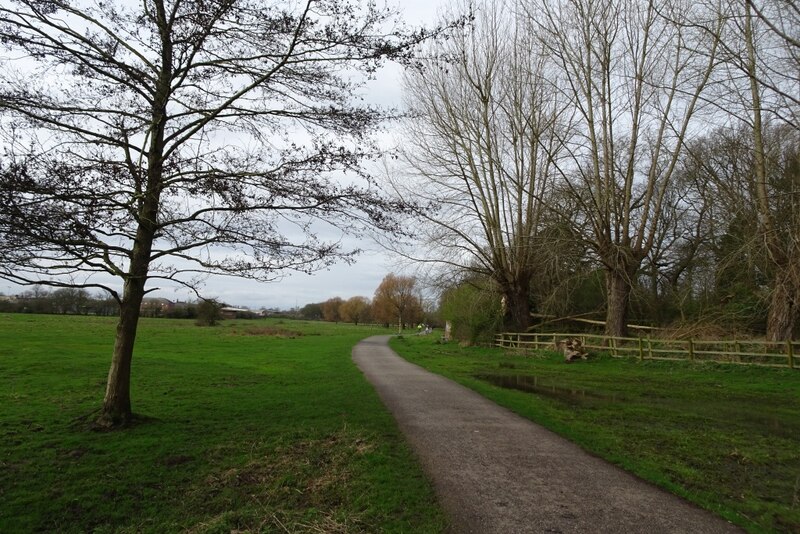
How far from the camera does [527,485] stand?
17.0 ft

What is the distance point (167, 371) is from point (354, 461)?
458 inches

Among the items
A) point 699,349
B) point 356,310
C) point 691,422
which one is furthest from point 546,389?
point 356,310

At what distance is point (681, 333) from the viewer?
20.0 metres

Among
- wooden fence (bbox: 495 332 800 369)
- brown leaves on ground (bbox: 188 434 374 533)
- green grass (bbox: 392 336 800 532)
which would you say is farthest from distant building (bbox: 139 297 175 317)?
wooden fence (bbox: 495 332 800 369)

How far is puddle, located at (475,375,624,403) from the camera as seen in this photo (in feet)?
36.4

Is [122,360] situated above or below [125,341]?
below

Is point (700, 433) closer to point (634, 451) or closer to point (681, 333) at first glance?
point (634, 451)

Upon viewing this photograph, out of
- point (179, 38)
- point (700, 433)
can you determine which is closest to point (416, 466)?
point (700, 433)

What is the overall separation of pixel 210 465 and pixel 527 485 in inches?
154

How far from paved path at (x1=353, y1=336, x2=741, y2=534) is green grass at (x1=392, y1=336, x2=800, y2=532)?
15.3 inches

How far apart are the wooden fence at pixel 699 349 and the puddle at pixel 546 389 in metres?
5.88

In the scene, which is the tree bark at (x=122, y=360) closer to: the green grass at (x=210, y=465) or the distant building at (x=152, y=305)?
the green grass at (x=210, y=465)

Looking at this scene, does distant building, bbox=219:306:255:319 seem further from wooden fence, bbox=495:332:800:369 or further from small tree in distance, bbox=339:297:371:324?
small tree in distance, bbox=339:297:371:324

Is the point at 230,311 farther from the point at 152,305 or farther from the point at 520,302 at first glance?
the point at 520,302
